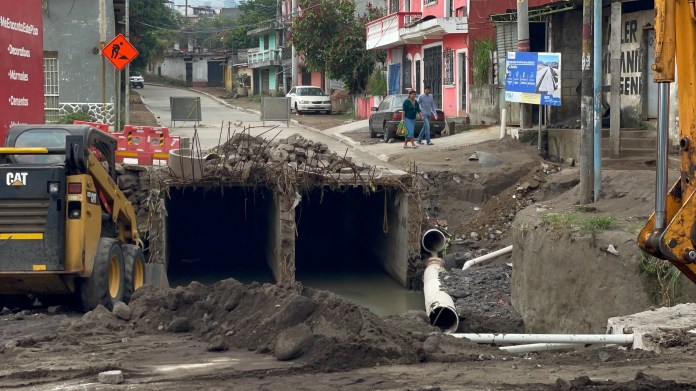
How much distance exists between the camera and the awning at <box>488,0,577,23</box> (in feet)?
83.5

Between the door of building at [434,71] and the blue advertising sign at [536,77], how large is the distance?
1558 centimetres

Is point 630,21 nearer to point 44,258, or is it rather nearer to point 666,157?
point 44,258

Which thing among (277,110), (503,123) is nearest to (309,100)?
(277,110)

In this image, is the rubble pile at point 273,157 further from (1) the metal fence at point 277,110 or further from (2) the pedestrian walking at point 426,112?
(1) the metal fence at point 277,110

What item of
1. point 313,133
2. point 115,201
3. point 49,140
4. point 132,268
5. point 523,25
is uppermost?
point 523,25

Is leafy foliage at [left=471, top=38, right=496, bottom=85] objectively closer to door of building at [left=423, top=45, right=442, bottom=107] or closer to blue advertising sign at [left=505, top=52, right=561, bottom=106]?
door of building at [left=423, top=45, right=442, bottom=107]

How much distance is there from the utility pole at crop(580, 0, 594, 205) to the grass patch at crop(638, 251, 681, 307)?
3.95 metres

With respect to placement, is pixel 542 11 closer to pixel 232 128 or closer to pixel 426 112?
pixel 426 112

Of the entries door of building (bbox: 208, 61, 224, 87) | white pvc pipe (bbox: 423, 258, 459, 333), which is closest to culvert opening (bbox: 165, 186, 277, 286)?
white pvc pipe (bbox: 423, 258, 459, 333)

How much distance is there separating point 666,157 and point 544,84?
16484 millimetres

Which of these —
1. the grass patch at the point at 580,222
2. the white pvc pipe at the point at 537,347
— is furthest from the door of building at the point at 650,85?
the white pvc pipe at the point at 537,347

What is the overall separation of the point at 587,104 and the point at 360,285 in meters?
9.22

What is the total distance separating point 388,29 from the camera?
1724 inches

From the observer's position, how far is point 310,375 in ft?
31.1
